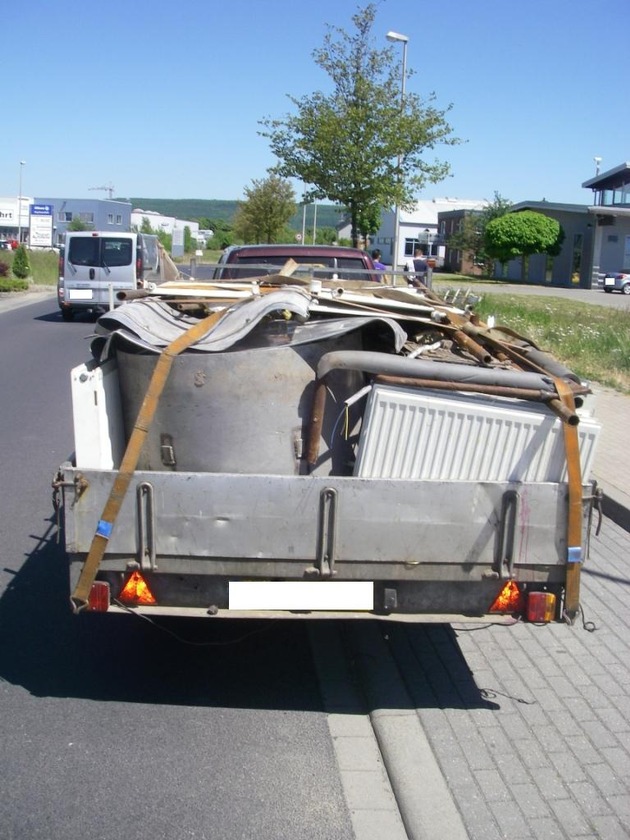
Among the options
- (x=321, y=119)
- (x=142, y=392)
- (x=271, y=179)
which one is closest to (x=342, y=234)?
(x=271, y=179)

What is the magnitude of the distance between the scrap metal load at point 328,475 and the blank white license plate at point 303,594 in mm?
13

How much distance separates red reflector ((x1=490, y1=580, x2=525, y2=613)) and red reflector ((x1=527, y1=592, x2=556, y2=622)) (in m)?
0.04

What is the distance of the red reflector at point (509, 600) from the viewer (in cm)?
404

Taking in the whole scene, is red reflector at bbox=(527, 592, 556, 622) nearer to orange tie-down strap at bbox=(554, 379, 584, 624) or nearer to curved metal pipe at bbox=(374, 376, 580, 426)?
orange tie-down strap at bbox=(554, 379, 584, 624)

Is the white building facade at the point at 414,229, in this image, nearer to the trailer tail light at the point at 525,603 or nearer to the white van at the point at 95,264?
the white van at the point at 95,264

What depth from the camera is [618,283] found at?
55.6 m

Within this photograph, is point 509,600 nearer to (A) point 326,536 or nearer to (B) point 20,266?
(A) point 326,536

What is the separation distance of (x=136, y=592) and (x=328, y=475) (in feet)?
3.11

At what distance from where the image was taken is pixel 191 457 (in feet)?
13.5

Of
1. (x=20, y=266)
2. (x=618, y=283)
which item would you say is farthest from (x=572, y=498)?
(x=618, y=283)

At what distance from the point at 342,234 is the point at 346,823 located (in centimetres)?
12155

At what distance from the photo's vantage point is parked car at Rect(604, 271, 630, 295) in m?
55.6

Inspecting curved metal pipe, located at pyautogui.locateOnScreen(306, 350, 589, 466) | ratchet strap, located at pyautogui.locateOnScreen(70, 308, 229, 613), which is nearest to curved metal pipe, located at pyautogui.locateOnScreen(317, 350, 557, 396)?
curved metal pipe, located at pyautogui.locateOnScreen(306, 350, 589, 466)

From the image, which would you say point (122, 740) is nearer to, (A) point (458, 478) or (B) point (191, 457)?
(B) point (191, 457)
